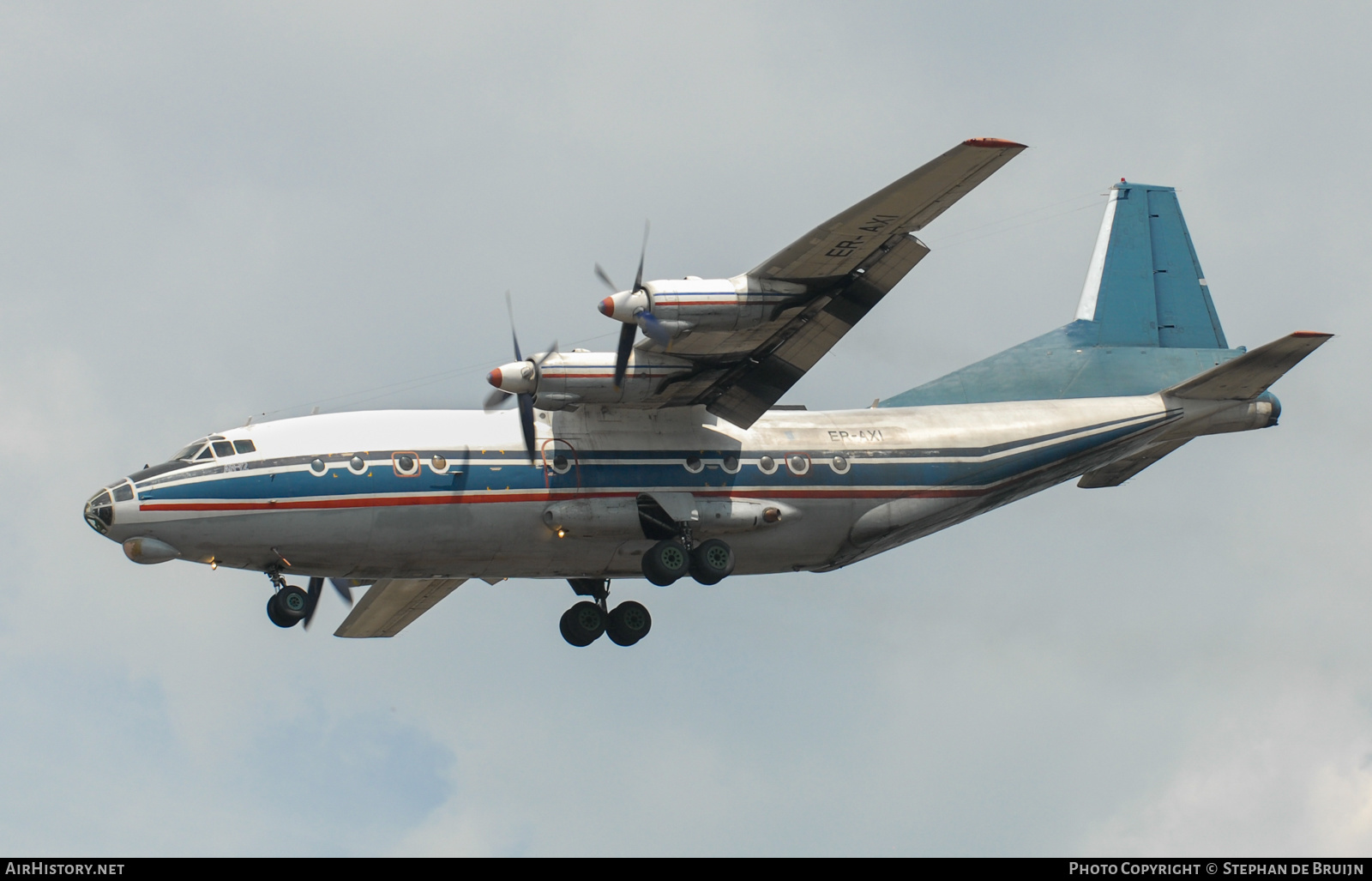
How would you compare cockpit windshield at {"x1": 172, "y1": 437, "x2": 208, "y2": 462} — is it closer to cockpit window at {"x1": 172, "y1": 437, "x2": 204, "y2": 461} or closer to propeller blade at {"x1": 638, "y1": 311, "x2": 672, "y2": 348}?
cockpit window at {"x1": 172, "y1": 437, "x2": 204, "y2": 461}

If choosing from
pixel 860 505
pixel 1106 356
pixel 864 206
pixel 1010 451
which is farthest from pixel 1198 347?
pixel 864 206

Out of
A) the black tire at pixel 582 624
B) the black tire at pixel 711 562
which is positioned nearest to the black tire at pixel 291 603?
the black tire at pixel 582 624

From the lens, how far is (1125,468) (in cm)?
3017

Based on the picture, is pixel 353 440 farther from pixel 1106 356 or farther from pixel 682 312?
pixel 1106 356

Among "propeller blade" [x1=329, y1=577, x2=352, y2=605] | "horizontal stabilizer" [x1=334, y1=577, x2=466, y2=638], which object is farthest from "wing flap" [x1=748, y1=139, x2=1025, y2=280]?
"horizontal stabilizer" [x1=334, y1=577, x2=466, y2=638]

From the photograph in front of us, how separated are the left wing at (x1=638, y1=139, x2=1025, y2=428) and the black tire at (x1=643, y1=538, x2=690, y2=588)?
2.27 metres

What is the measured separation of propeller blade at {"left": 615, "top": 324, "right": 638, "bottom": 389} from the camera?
24.5 metres

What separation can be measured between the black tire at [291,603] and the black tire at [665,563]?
16.5 ft

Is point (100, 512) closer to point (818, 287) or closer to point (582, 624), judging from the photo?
point (582, 624)

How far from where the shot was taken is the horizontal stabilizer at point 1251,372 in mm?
26703

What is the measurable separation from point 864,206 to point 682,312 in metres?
2.88

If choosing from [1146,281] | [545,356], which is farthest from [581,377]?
[1146,281]

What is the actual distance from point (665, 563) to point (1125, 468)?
9.48 m
